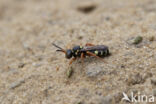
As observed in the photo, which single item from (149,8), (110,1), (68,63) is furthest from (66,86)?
(110,1)

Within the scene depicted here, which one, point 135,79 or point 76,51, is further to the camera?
point 76,51

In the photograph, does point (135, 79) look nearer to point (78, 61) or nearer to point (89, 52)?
point (89, 52)

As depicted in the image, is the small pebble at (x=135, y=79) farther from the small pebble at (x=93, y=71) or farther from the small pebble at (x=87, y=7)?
the small pebble at (x=87, y=7)

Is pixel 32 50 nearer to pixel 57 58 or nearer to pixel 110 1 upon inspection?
pixel 57 58

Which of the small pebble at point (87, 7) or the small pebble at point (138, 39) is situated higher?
the small pebble at point (87, 7)

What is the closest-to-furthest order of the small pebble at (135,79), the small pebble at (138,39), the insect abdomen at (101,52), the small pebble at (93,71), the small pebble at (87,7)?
the small pebble at (135,79) → the small pebble at (93,71) → the insect abdomen at (101,52) → the small pebble at (138,39) → the small pebble at (87,7)

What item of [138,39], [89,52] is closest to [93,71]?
[89,52]

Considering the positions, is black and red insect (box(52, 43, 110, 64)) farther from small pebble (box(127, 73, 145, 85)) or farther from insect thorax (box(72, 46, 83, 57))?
small pebble (box(127, 73, 145, 85))

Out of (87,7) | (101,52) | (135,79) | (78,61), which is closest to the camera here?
(135,79)

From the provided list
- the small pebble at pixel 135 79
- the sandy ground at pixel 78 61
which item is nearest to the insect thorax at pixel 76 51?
the sandy ground at pixel 78 61
